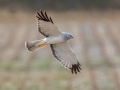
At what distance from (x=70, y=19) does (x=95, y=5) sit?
184 cm

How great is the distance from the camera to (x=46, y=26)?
5.01m

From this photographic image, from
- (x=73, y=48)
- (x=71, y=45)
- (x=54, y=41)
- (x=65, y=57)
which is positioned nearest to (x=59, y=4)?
(x=71, y=45)

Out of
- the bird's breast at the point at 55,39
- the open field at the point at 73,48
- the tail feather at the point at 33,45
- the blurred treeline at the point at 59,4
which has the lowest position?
the tail feather at the point at 33,45

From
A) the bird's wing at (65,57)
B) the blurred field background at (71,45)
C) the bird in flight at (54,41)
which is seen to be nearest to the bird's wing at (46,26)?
the bird in flight at (54,41)

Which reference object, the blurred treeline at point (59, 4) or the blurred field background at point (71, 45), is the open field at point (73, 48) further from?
the blurred treeline at point (59, 4)

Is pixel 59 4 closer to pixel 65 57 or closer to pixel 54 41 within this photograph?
pixel 65 57

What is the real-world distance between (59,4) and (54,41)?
13447 millimetres

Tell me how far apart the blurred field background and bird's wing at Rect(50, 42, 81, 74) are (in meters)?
4.50

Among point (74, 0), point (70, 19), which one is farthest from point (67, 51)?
point (74, 0)

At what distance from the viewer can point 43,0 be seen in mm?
18312

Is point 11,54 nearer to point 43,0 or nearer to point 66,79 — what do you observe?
point 66,79

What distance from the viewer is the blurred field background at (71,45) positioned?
33.9ft

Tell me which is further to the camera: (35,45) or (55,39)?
(35,45)

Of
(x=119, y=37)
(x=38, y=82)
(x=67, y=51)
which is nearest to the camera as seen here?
(x=67, y=51)
